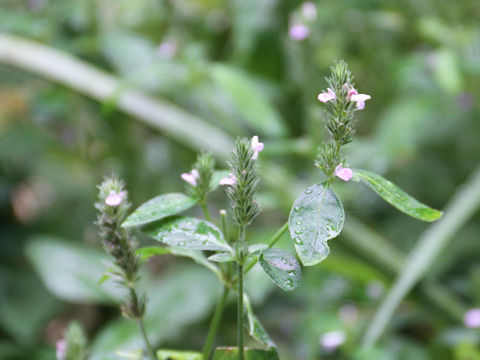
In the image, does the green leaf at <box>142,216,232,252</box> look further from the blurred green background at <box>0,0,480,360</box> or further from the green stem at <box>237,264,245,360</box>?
the blurred green background at <box>0,0,480,360</box>

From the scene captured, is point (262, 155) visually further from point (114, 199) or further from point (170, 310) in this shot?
point (114, 199)

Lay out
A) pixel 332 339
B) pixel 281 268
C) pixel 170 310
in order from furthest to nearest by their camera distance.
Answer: pixel 170 310
pixel 332 339
pixel 281 268

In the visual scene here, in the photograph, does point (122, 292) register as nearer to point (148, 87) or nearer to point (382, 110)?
point (148, 87)

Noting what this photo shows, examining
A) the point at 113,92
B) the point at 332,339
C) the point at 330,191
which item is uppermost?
the point at 113,92

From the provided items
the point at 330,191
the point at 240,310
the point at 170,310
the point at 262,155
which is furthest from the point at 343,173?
the point at 170,310

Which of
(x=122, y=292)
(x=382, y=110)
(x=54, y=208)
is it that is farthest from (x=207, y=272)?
(x=382, y=110)

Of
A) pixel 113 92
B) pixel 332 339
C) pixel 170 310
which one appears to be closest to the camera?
pixel 332 339

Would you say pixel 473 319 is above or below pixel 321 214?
above

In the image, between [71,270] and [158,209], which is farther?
[71,270]
